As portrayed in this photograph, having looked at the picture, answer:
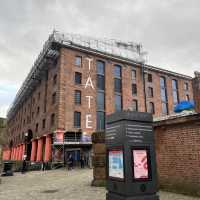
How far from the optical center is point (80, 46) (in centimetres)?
3362

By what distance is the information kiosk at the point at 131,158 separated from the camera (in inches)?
199

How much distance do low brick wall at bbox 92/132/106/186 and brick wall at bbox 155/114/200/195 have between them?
2.76 m

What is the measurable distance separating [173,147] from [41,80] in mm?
34472

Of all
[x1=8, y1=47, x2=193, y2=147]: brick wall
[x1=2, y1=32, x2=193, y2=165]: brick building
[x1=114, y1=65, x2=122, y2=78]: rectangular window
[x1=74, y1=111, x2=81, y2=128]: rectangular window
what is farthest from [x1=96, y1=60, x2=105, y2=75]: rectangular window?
[x1=74, y1=111, x2=81, y2=128]: rectangular window

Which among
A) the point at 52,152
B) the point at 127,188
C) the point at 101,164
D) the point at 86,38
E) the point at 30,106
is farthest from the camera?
the point at 30,106

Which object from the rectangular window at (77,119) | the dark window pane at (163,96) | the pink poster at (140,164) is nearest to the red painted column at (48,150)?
the rectangular window at (77,119)

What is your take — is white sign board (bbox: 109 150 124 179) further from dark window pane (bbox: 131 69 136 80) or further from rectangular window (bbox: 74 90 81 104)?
dark window pane (bbox: 131 69 136 80)

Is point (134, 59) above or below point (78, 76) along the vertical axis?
above

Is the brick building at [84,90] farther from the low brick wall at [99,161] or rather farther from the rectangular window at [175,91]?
the low brick wall at [99,161]

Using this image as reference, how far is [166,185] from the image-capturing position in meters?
9.21

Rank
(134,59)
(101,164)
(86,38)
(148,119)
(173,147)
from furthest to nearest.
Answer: (134,59)
(86,38)
(101,164)
(173,147)
(148,119)

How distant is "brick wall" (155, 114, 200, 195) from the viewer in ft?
27.0

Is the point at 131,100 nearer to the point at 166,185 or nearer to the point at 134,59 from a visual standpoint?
the point at 134,59

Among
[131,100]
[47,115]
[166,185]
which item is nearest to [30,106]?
[47,115]
